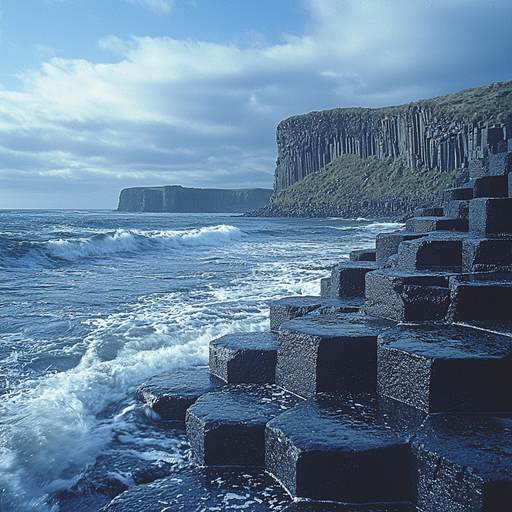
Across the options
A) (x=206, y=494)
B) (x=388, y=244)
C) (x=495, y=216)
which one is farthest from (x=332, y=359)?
(x=388, y=244)

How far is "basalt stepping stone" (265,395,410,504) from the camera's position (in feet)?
8.64

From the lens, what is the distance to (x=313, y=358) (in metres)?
3.47

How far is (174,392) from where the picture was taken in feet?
13.5

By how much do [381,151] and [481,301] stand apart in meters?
85.9

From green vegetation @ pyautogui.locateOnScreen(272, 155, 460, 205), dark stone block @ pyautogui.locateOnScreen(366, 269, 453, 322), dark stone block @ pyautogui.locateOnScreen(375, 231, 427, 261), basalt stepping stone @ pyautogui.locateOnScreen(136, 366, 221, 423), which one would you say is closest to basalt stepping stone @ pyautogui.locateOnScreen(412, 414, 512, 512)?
dark stone block @ pyautogui.locateOnScreen(366, 269, 453, 322)

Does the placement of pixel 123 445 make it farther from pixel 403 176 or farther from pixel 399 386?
pixel 403 176

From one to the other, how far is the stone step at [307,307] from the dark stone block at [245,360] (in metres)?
0.71

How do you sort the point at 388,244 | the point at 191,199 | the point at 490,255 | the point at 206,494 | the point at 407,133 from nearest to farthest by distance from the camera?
the point at 206,494
the point at 490,255
the point at 388,244
the point at 407,133
the point at 191,199

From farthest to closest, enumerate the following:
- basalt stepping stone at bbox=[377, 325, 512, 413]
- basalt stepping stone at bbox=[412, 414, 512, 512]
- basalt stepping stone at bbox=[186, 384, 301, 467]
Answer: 1. basalt stepping stone at bbox=[186, 384, 301, 467]
2. basalt stepping stone at bbox=[377, 325, 512, 413]
3. basalt stepping stone at bbox=[412, 414, 512, 512]

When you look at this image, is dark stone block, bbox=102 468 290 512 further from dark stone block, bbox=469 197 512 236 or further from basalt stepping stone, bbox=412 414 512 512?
dark stone block, bbox=469 197 512 236

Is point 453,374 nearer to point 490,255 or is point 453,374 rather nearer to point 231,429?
point 231,429

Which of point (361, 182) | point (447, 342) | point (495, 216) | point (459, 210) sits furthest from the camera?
point (361, 182)

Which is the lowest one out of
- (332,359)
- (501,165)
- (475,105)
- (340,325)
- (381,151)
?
(332,359)

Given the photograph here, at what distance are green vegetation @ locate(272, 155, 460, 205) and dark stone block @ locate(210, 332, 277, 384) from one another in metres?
64.3
